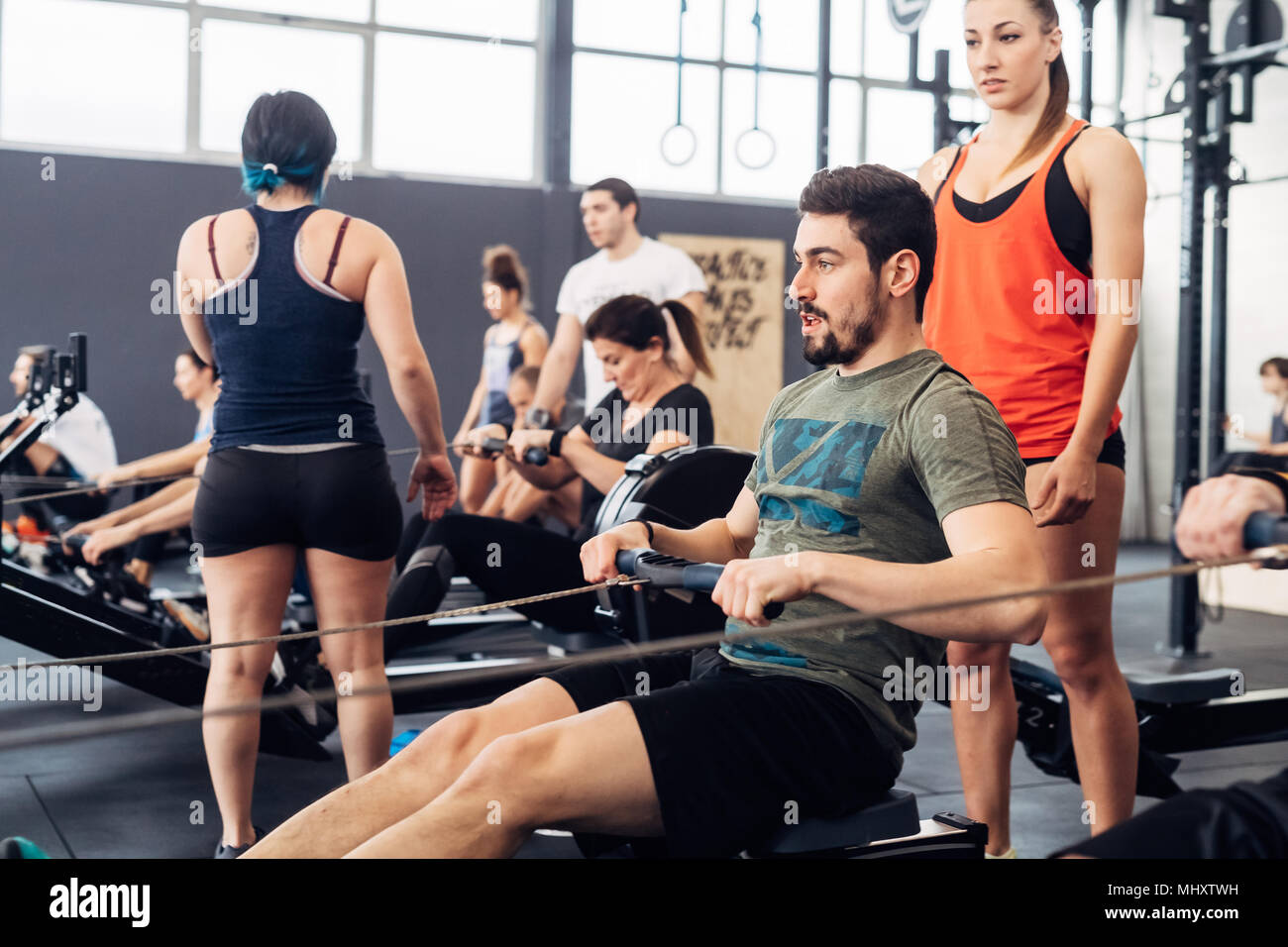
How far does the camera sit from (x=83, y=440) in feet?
17.1

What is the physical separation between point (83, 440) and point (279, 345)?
3.50m

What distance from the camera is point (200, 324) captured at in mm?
2324

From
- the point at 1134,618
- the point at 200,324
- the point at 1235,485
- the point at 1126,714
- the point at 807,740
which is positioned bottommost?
the point at 1134,618

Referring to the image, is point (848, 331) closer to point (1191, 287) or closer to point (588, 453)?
point (588, 453)

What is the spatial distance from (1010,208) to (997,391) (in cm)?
28

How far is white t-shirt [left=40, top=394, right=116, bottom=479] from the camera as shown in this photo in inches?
205

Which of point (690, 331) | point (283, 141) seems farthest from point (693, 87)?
point (283, 141)


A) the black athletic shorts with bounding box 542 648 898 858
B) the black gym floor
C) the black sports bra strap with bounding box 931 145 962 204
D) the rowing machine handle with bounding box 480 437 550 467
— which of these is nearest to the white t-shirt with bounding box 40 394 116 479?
the black gym floor

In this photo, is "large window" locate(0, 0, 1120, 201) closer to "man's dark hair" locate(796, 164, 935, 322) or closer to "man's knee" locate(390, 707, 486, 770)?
"man's dark hair" locate(796, 164, 935, 322)

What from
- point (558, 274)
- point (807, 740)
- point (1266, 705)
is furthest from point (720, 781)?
point (558, 274)

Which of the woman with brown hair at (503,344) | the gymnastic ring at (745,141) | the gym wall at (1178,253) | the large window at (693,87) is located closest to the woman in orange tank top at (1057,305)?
the woman with brown hair at (503,344)

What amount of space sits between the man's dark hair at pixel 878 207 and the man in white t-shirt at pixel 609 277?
78.8 inches

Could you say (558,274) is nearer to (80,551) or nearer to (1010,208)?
(80,551)

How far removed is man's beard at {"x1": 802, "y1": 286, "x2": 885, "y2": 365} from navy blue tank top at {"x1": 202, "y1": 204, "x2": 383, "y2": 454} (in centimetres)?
100
